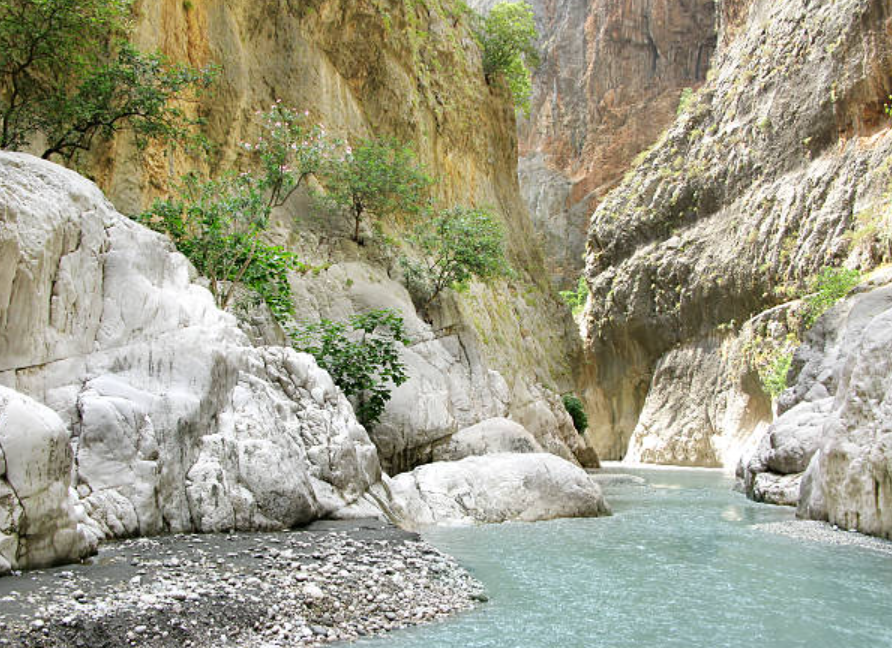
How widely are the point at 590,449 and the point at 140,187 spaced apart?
68.8ft

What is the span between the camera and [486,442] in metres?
16.6

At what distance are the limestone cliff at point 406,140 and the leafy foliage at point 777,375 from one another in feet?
29.3

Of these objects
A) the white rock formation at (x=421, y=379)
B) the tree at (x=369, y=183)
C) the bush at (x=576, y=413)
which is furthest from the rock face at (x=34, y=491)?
the bush at (x=576, y=413)

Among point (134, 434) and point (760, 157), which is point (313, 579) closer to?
point (134, 434)

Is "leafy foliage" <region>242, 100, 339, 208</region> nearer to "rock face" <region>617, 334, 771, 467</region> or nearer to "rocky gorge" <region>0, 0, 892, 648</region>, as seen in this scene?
"rocky gorge" <region>0, 0, 892, 648</region>

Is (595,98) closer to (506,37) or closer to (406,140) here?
(506,37)

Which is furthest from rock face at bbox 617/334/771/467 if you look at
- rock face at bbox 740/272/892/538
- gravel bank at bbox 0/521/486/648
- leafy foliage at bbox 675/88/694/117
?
gravel bank at bbox 0/521/486/648

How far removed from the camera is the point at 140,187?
48.8 feet

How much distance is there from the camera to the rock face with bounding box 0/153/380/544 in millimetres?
7742

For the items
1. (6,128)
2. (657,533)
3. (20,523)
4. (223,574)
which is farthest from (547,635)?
(6,128)

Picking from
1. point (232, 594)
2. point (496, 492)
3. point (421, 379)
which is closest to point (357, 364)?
point (421, 379)

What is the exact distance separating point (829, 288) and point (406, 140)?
58.9 ft

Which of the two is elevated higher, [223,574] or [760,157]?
[760,157]

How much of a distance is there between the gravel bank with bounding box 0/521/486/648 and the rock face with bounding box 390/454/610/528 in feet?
14.1
